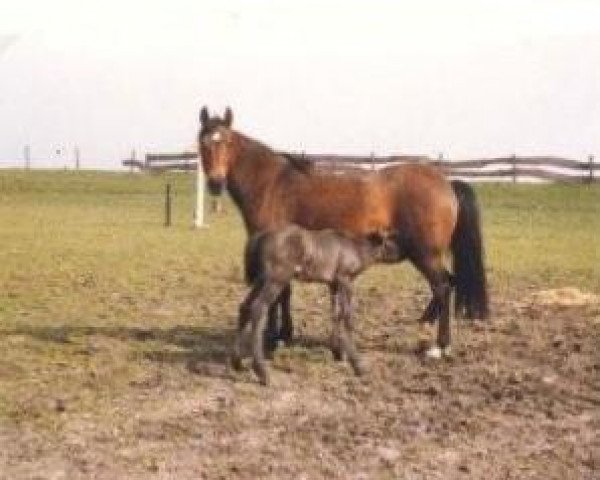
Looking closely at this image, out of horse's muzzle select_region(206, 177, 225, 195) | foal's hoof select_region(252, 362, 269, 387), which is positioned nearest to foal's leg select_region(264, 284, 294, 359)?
foal's hoof select_region(252, 362, 269, 387)

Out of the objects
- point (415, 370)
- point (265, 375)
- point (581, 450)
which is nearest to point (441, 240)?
point (415, 370)

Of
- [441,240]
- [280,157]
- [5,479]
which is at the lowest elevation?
[5,479]

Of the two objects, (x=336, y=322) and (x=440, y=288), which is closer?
(x=336, y=322)

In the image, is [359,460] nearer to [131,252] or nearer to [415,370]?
[415,370]

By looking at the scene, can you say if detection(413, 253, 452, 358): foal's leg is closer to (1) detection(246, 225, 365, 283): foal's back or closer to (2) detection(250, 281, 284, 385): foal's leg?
(1) detection(246, 225, 365, 283): foal's back

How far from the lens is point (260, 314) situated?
31.0ft

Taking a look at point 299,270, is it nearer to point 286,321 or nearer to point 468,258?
point 286,321

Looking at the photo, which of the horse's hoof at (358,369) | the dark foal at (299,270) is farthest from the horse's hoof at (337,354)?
the horse's hoof at (358,369)

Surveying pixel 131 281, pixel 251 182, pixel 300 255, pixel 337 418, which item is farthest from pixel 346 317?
pixel 131 281

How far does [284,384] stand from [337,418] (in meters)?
1.20

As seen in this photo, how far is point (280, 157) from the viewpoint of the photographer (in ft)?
35.9

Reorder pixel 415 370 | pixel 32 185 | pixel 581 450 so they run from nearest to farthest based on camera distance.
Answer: pixel 581 450 → pixel 415 370 → pixel 32 185

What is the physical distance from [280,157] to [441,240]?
1.85 m

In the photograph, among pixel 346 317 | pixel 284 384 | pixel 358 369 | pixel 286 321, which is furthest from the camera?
pixel 286 321
